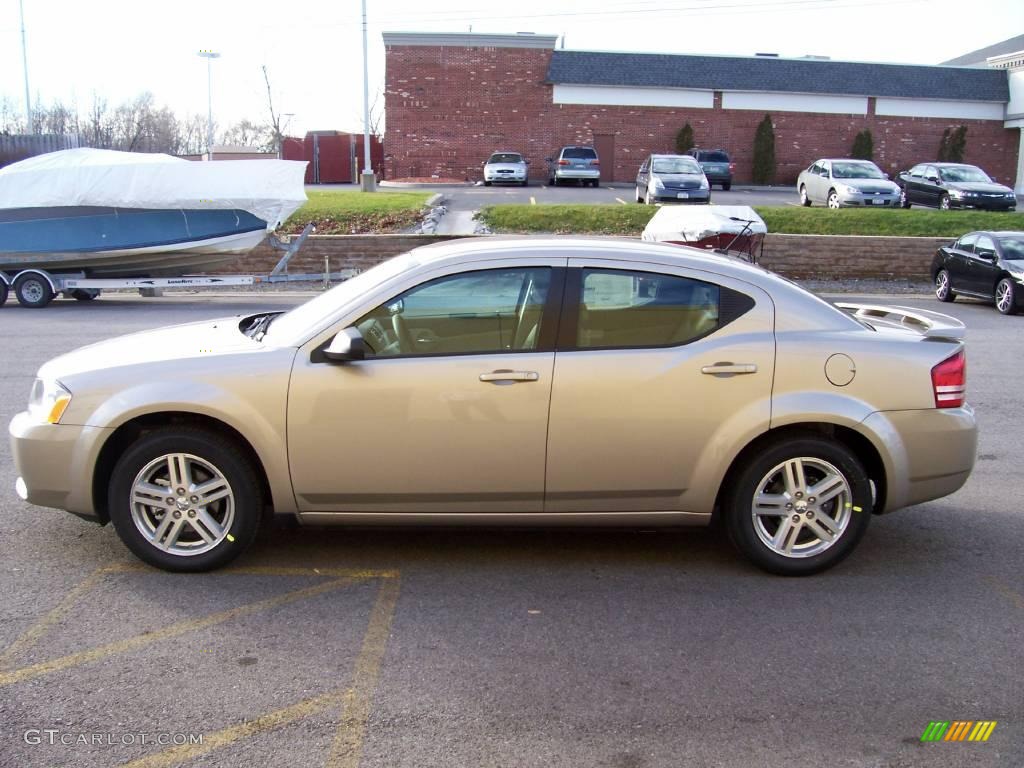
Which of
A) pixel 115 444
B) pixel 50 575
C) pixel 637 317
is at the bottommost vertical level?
pixel 50 575

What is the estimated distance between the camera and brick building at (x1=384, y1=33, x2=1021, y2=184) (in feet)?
151

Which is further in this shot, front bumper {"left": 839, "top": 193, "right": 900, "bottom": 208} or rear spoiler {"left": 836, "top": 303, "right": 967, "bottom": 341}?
front bumper {"left": 839, "top": 193, "right": 900, "bottom": 208}

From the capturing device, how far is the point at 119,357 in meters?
4.98

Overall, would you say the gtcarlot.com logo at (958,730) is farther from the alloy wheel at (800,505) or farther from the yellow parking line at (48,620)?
the yellow parking line at (48,620)

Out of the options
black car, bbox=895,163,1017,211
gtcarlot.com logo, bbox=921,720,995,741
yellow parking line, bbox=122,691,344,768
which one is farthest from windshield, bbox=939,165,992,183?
yellow parking line, bbox=122,691,344,768

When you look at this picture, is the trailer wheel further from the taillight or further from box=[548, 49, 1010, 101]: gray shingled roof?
box=[548, 49, 1010, 101]: gray shingled roof

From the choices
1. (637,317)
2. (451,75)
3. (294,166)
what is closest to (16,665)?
(637,317)

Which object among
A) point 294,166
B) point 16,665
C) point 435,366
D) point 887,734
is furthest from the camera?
point 294,166

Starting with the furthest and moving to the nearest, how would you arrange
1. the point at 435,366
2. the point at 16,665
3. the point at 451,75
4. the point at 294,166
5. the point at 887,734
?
the point at 451,75, the point at 294,166, the point at 435,366, the point at 16,665, the point at 887,734

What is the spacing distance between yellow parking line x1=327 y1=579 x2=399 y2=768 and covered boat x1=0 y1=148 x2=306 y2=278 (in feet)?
44.6

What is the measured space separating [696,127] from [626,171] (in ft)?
13.4

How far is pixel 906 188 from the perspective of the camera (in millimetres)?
30719

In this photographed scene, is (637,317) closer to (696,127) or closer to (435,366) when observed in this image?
(435,366)

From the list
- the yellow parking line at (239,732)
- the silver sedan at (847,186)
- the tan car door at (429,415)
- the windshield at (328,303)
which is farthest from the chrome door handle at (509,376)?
the silver sedan at (847,186)
